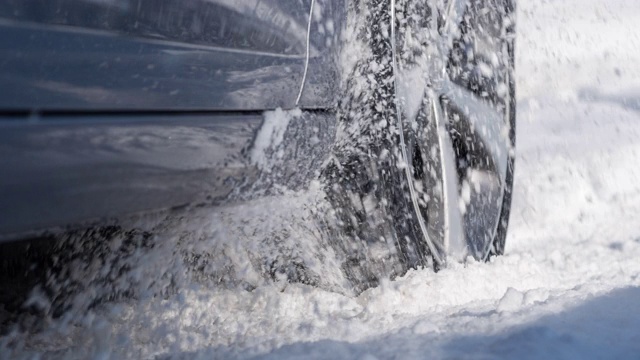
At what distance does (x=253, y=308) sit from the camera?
1.96m

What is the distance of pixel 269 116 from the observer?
1.62 metres

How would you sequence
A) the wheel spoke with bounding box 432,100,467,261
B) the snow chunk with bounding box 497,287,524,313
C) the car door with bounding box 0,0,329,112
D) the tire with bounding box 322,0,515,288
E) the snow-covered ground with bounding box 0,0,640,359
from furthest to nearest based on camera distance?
the wheel spoke with bounding box 432,100,467,261 → the tire with bounding box 322,0,515,288 → the snow chunk with bounding box 497,287,524,313 → the snow-covered ground with bounding box 0,0,640,359 → the car door with bounding box 0,0,329,112

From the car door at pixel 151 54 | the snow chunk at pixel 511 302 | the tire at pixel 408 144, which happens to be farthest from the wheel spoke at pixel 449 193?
the car door at pixel 151 54

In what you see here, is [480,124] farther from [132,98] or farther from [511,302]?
[132,98]

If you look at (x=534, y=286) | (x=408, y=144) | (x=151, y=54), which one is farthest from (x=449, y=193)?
(x=151, y=54)

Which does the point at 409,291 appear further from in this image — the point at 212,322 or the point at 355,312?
the point at 212,322

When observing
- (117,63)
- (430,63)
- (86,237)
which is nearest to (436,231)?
(430,63)

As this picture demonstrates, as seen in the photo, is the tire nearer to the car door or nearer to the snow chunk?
the car door

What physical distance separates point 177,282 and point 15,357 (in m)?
0.43

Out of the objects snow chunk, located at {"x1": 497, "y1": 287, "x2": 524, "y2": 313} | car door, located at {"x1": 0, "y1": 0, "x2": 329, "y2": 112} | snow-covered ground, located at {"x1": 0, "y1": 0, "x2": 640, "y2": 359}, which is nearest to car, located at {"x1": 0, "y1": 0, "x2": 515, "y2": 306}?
car door, located at {"x1": 0, "y1": 0, "x2": 329, "y2": 112}

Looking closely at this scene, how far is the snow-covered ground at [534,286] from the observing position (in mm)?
1432

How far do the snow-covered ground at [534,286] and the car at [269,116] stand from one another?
16 cm

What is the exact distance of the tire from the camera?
6.11 feet

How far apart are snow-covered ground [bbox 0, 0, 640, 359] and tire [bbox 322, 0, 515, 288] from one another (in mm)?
101
